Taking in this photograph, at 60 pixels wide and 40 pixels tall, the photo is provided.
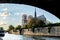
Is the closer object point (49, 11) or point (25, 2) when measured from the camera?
point (25, 2)

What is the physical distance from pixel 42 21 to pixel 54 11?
1130 cm

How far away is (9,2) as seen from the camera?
1.40 metres

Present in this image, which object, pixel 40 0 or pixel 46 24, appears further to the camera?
pixel 46 24

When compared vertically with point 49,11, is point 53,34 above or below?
below

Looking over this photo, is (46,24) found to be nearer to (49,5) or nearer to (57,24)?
(57,24)

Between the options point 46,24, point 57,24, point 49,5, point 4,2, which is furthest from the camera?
point 46,24

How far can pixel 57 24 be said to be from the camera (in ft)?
40.9

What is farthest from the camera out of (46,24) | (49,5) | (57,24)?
(46,24)

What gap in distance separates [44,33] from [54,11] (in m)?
12.1

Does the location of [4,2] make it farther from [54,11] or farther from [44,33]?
[44,33]

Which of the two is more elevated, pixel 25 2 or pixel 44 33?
pixel 25 2

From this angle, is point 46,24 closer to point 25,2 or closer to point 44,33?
point 44,33

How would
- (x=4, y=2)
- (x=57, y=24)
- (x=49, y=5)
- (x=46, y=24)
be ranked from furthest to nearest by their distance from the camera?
1. (x=46, y=24)
2. (x=57, y=24)
3. (x=49, y=5)
4. (x=4, y=2)

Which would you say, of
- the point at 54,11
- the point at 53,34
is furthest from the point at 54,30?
the point at 54,11
